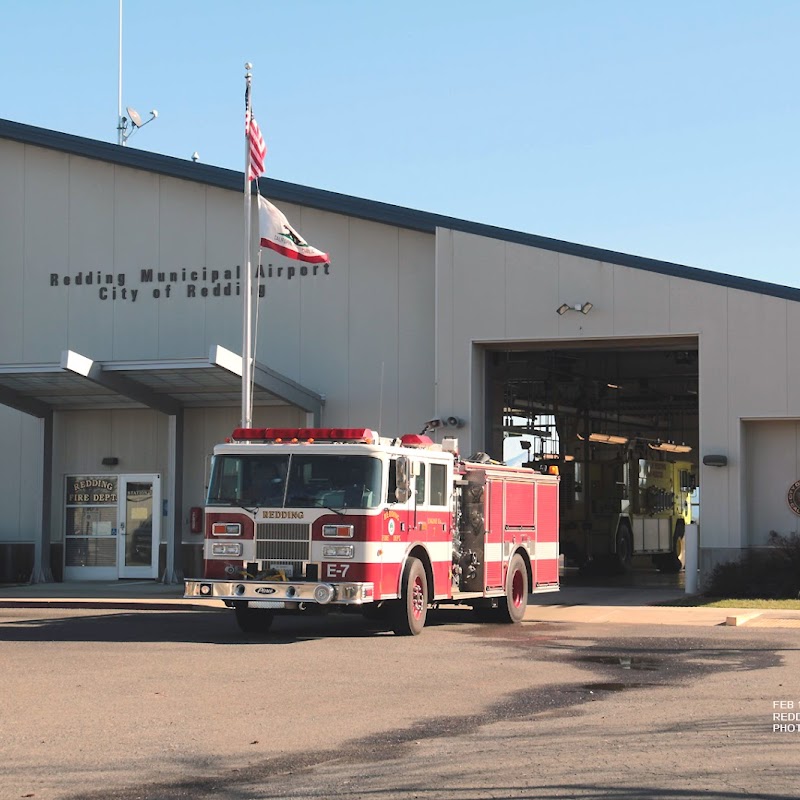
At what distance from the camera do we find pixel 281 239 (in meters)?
24.6

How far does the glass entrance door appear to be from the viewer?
29.4m

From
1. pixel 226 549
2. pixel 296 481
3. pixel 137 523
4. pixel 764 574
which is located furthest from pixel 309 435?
pixel 137 523

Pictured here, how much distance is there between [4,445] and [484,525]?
1521 centimetres

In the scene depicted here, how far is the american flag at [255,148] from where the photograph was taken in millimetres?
24984

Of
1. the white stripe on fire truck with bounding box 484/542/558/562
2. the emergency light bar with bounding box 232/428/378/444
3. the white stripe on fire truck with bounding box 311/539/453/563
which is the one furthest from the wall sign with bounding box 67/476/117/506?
the white stripe on fire truck with bounding box 311/539/453/563

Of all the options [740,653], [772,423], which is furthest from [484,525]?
[772,423]

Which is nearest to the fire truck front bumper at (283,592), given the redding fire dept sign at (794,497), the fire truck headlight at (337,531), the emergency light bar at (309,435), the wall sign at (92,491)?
the fire truck headlight at (337,531)

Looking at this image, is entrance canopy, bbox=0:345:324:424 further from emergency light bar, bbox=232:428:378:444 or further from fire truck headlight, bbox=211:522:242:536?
fire truck headlight, bbox=211:522:242:536

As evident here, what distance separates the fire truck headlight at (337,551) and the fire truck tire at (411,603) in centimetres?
100

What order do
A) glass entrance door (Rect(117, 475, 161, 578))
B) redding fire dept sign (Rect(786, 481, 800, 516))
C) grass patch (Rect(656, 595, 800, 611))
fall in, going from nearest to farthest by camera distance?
1. grass patch (Rect(656, 595, 800, 611))
2. redding fire dept sign (Rect(786, 481, 800, 516))
3. glass entrance door (Rect(117, 475, 161, 578))

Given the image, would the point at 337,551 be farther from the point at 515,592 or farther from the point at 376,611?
the point at 515,592

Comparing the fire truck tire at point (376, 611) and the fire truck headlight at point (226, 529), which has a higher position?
the fire truck headlight at point (226, 529)

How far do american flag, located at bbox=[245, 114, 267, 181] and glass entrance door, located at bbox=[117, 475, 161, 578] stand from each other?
776 cm

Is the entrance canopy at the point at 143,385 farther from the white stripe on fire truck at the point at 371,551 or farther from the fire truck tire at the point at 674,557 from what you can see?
the fire truck tire at the point at 674,557
